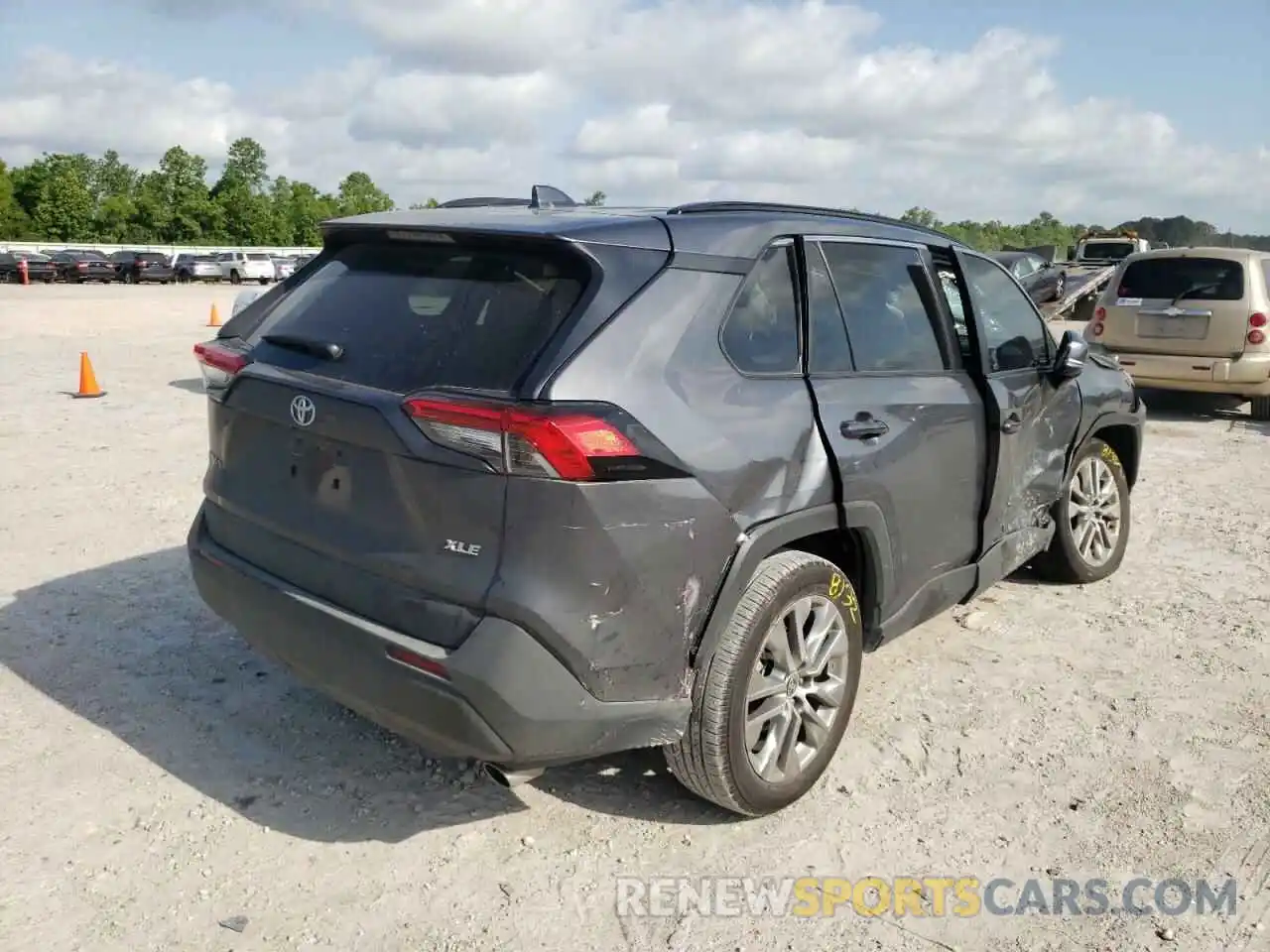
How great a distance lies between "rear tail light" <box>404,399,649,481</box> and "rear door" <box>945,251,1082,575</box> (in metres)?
2.14

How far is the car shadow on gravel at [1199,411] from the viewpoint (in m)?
10.8

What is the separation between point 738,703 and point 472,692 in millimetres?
831

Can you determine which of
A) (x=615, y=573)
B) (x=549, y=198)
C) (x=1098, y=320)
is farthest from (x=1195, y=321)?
(x=615, y=573)

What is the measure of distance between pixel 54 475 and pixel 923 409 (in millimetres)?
6231

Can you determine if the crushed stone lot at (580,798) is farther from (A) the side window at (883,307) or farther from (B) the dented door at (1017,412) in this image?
(A) the side window at (883,307)

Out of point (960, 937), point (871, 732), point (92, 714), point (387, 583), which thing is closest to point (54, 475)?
point (92, 714)

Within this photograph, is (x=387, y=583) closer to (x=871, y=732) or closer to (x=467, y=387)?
(x=467, y=387)

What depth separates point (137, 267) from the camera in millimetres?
48312

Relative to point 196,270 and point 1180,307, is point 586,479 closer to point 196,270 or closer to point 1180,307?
point 1180,307

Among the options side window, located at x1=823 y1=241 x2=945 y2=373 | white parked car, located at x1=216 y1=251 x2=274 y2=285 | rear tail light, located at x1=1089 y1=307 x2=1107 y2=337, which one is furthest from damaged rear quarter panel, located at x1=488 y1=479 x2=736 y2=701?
white parked car, located at x1=216 y1=251 x2=274 y2=285

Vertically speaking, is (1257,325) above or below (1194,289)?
below

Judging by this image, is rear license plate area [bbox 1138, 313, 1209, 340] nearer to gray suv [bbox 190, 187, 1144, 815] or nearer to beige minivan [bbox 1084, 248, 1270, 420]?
beige minivan [bbox 1084, 248, 1270, 420]

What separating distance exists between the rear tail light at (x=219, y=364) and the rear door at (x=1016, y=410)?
2816 millimetres

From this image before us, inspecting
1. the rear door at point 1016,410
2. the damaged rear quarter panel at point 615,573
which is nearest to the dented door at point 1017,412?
the rear door at point 1016,410
